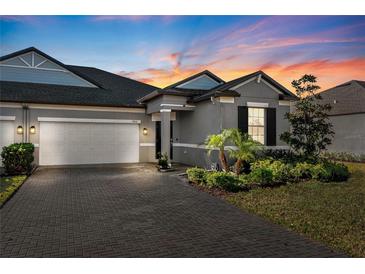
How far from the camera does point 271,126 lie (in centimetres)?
1367

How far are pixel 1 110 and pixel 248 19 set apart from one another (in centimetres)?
1265

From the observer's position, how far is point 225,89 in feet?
42.2

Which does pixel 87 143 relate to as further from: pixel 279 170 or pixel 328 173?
pixel 328 173

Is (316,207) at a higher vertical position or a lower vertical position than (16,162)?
lower

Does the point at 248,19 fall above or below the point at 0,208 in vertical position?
above

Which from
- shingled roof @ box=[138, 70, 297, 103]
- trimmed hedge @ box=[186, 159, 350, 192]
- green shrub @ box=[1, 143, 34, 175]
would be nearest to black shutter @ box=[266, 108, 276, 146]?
shingled roof @ box=[138, 70, 297, 103]

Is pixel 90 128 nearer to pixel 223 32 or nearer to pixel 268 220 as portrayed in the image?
pixel 223 32

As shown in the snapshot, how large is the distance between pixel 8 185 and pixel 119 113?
755 cm

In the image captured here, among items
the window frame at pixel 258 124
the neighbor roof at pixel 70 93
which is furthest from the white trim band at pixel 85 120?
the window frame at pixel 258 124

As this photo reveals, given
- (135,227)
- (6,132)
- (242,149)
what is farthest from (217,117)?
(6,132)

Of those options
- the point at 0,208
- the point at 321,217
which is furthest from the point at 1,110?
the point at 321,217

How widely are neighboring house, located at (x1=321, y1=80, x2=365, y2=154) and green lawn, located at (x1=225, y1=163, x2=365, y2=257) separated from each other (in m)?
8.86

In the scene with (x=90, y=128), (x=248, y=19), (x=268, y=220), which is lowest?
(x=268, y=220)

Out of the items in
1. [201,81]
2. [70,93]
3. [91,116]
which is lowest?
[91,116]
